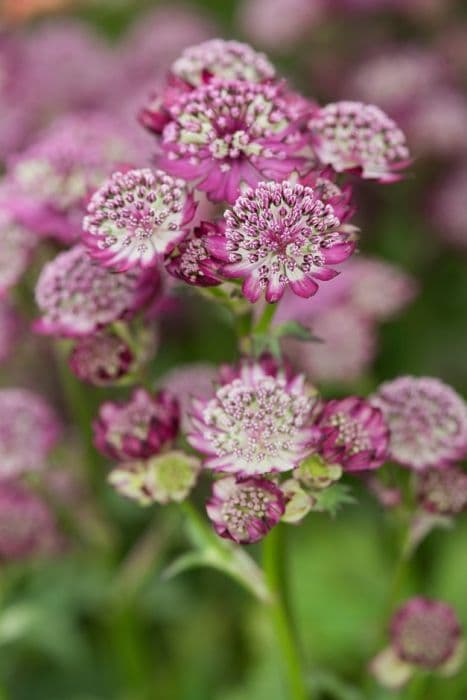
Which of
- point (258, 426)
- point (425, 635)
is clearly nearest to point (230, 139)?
point (258, 426)

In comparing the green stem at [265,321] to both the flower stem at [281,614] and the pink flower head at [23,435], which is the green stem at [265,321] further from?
the pink flower head at [23,435]

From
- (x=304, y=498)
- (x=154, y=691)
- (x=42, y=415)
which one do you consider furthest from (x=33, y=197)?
(x=154, y=691)

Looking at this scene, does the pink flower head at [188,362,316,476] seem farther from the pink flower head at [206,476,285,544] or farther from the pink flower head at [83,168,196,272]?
the pink flower head at [83,168,196,272]

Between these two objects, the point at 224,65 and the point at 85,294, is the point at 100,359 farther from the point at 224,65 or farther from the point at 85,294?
the point at 224,65

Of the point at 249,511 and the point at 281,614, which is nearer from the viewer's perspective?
the point at 249,511

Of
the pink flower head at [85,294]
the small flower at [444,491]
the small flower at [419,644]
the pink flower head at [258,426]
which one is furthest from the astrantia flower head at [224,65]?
the small flower at [419,644]

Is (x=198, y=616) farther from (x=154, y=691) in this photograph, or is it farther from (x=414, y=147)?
(x=414, y=147)

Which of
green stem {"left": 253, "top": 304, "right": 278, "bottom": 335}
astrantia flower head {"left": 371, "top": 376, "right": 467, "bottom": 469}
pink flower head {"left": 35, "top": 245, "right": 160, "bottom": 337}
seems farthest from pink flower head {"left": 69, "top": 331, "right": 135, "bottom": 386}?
astrantia flower head {"left": 371, "top": 376, "right": 467, "bottom": 469}
